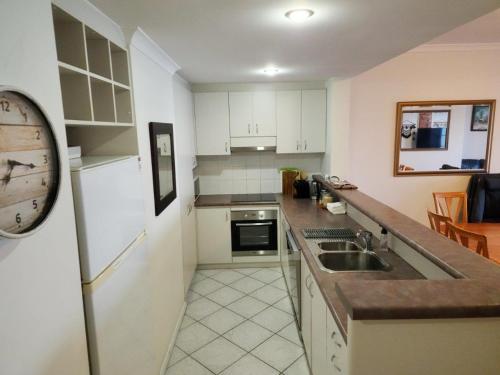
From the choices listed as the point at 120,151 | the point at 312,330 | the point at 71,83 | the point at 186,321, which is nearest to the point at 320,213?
the point at 312,330

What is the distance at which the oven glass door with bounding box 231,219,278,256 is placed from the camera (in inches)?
151

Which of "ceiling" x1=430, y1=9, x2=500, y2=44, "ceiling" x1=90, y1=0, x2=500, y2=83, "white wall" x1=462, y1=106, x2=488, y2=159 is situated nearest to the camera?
"ceiling" x1=90, y1=0, x2=500, y2=83

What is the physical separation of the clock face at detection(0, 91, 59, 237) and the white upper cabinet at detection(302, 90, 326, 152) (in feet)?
10.8

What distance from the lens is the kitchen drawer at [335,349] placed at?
128 cm

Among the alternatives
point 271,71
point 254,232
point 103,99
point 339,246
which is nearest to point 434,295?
point 339,246

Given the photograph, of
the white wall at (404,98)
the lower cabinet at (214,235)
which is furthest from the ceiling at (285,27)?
the lower cabinet at (214,235)

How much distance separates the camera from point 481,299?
103 centimetres

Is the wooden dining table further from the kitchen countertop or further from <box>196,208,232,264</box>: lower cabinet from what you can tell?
<box>196,208,232,264</box>: lower cabinet

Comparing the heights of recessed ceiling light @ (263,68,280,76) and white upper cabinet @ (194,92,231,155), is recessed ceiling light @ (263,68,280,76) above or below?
above

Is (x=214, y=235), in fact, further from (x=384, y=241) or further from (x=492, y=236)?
(x=492, y=236)

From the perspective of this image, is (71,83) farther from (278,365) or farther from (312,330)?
(278,365)

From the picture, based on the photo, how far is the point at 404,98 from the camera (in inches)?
159

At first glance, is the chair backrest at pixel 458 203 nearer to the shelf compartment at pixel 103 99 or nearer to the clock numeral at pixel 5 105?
the shelf compartment at pixel 103 99

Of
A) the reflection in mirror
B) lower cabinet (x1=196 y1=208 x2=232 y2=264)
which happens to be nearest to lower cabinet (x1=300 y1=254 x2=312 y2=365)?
the reflection in mirror
